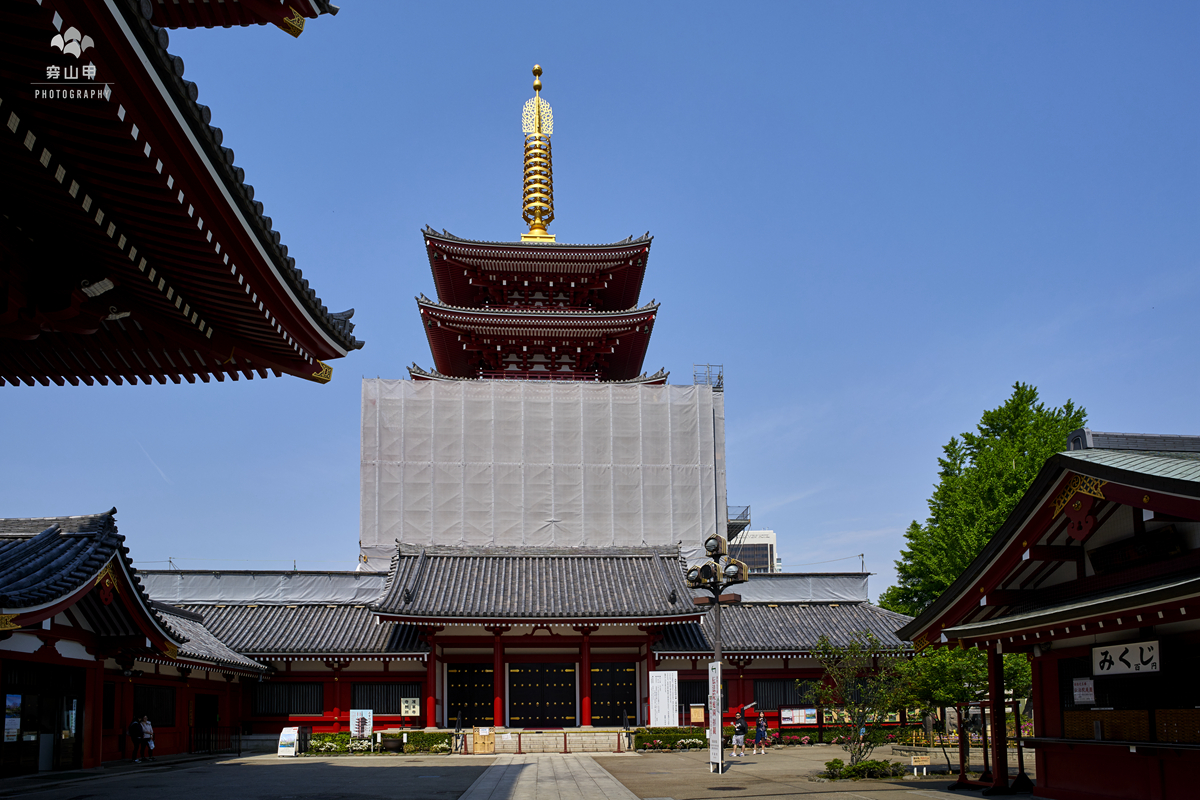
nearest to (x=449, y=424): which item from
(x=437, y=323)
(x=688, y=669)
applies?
(x=437, y=323)

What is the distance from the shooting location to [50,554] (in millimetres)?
17250

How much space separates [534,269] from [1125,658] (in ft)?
113

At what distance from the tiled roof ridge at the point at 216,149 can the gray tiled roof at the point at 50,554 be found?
7.11 meters

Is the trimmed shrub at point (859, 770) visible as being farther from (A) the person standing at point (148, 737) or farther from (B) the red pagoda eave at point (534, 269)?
(B) the red pagoda eave at point (534, 269)

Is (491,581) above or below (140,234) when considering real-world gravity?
below

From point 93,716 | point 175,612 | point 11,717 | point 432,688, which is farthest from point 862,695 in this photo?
point 175,612

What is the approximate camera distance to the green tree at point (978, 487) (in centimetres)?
3469


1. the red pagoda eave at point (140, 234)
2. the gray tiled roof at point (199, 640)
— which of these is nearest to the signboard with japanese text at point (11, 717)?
the gray tiled roof at point (199, 640)

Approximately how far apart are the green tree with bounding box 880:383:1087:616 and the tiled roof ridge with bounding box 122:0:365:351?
2886cm

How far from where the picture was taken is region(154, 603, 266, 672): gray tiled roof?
26.7m

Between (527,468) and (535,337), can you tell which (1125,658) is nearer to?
(527,468)

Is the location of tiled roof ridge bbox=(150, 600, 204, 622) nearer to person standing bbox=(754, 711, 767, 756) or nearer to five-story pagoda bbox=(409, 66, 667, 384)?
five-story pagoda bbox=(409, 66, 667, 384)

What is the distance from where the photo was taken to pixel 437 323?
4250 cm

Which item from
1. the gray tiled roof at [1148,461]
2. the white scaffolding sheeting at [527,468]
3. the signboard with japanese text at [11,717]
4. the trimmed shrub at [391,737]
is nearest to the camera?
the gray tiled roof at [1148,461]
